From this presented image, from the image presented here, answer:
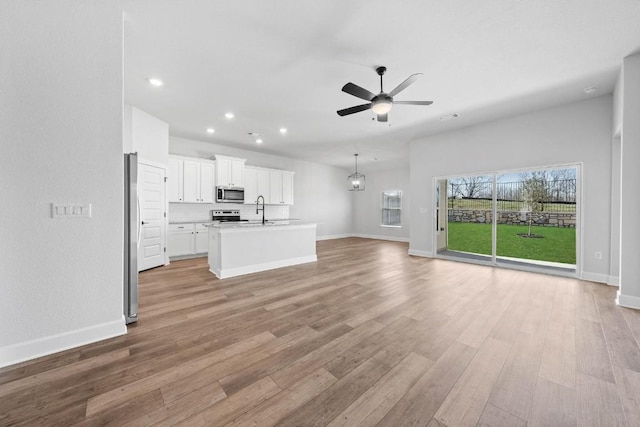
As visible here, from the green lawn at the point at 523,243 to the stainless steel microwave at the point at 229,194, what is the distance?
5891 millimetres

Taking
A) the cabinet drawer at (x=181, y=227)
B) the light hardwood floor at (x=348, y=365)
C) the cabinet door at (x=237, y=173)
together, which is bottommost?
the light hardwood floor at (x=348, y=365)

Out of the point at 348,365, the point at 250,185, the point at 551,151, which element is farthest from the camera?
the point at 250,185

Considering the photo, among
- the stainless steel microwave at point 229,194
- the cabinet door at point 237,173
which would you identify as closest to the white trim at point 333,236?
the stainless steel microwave at point 229,194

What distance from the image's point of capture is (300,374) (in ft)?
5.62

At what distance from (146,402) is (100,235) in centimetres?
154

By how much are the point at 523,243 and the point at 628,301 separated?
2861 mm

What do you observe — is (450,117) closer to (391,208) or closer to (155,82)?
(155,82)

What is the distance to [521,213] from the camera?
16.7 feet

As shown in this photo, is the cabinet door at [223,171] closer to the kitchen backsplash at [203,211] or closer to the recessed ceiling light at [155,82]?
the kitchen backsplash at [203,211]

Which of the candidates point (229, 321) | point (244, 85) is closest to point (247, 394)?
point (229, 321)

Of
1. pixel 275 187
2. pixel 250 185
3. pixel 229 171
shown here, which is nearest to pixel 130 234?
pixel 229 171

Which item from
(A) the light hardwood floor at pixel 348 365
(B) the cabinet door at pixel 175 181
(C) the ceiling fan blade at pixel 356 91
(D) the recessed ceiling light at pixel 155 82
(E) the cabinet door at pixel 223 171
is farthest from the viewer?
(E) the cabinet door at pixel 223 171

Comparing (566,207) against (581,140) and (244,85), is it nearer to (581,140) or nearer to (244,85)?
(581,140)

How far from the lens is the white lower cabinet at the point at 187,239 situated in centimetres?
555
